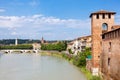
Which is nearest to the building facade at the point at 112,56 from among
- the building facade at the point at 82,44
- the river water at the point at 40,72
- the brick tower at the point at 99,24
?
the brick tower at the point at 99,24

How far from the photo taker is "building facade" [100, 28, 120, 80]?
1619 centimetres

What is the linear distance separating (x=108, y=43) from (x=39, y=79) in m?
7.94

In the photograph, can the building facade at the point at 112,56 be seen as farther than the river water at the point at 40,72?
No

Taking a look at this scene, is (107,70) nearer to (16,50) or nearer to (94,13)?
(94,13)

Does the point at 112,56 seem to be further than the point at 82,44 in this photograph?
No

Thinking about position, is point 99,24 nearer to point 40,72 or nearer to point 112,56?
point 112,56

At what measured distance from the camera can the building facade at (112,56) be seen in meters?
16.2

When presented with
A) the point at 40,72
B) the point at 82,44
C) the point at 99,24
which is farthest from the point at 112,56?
the point at 82,44

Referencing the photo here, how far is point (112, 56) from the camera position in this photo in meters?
17.7

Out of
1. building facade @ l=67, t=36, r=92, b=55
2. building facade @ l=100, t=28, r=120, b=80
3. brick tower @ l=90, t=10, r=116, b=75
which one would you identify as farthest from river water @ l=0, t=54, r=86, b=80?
building facade @ l=67, t=36, r=92, b=55

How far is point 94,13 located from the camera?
24.0 metres

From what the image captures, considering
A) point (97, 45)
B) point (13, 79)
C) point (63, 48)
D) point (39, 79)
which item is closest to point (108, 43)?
point (97, 45)

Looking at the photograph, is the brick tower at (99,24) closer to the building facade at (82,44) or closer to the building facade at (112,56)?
the building facade at (112,56)

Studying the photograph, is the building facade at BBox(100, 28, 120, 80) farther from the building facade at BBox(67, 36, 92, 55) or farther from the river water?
the building facade at BBox(67, 36, 92, 55)
